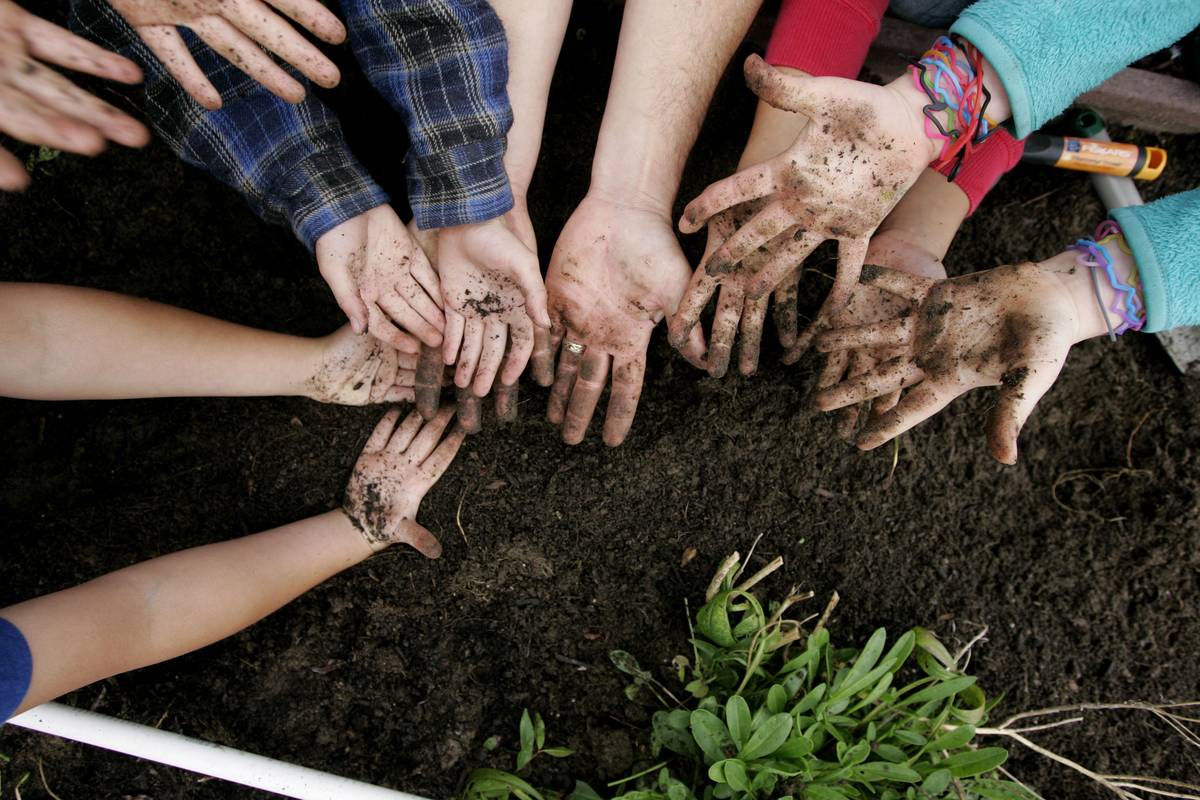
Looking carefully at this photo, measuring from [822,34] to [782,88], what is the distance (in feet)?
1.15

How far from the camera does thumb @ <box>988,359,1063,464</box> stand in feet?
3.59

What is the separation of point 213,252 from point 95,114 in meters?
0.70

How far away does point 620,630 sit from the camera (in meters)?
1.51

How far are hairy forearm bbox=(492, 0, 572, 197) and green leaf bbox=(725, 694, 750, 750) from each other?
39.0 inches

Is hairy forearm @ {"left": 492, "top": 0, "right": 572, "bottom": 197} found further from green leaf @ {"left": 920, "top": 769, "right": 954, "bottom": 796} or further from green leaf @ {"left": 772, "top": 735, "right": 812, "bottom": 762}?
green leaf @ {"left": 920, "top": 769, "right": 954, "bottom": 796}

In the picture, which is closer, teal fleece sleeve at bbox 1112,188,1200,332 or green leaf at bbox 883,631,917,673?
teal fleece sleeve at bbox 1112,188,1200,332

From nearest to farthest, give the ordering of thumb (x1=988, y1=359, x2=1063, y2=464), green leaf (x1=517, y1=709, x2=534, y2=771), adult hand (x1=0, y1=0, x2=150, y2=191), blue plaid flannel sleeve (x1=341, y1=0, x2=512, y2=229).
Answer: adult hand (x1=0, y1=0, x2=150, y2=191), thumb (x1=988, y1=359, x2=1063, y2=464), blue plaid flannel sleeve (x1=341, y1=0, x2=512, y2=229), green leaf (x1=517, y1=709, x2=534, y2=771)

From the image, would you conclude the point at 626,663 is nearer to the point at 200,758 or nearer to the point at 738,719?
the point at 738,719

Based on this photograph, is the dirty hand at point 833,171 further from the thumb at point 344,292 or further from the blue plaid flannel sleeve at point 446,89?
the thumb at point 344,292

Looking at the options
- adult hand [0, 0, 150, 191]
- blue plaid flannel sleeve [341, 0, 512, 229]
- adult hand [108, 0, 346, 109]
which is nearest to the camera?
adult hand [0, 0, 150, 191]

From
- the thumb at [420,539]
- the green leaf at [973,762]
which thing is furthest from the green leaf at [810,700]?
the thumb at [420,539]

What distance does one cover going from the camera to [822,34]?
1332 mm

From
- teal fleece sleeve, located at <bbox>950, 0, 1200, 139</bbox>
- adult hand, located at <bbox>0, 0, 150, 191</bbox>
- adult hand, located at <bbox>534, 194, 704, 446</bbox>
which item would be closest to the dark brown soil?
adult hand, located at <bbox>534, 194, 704, 446</bbox>

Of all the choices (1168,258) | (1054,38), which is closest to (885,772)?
(1168,258)
